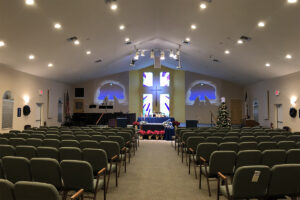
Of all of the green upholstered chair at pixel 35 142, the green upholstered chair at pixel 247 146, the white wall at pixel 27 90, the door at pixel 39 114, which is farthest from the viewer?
the door at pixel 39 114

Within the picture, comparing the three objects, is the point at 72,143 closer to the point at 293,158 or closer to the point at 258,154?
the point at 258,154

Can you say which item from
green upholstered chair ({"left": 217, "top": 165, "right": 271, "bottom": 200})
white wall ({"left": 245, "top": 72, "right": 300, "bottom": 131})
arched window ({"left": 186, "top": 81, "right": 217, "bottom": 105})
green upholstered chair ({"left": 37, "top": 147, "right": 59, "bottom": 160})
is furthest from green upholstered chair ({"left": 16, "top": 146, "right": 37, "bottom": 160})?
arched window ({"left": 186, "top": 81, "right": 217, "bottom": 105})

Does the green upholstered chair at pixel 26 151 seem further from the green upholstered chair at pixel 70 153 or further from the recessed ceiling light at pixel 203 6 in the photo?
the recessed ceiling light at pixel 203 6

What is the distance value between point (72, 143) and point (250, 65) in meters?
12.0

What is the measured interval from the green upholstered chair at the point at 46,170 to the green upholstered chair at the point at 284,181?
276cm

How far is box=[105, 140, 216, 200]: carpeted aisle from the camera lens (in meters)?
4.13

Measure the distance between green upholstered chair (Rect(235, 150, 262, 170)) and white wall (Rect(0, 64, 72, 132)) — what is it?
35.3 feet

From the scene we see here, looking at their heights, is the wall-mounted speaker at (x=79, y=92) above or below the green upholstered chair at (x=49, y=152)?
above

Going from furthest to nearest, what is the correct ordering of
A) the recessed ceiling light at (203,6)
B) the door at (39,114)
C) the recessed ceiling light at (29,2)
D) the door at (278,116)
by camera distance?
the door at (39,114), the door at (278,116), the recessed ceiling light at (203,6), the recessed ceiling light at (29,2)

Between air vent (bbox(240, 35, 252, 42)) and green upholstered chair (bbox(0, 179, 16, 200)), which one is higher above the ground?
air vent (bbox(240, 35, 252, 42))

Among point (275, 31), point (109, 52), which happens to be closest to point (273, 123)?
point (275, 31)

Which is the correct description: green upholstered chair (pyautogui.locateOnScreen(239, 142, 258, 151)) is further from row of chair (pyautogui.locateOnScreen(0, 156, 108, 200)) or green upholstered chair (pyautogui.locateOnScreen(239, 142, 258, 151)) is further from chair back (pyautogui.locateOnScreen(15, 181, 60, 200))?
chair back (pyautogui.locateOnScreen(15, 181, 60, 200))

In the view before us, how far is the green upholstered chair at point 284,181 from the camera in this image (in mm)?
2842

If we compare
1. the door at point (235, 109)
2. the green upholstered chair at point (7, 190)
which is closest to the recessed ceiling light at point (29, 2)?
the green upholstered chair at point (7, 190)
